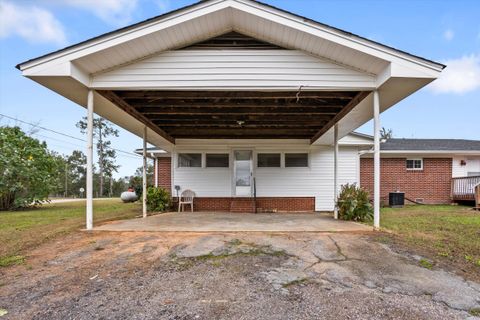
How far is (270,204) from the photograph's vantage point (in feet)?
37.0

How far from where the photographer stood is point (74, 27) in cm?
1455

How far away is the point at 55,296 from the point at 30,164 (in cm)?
1151

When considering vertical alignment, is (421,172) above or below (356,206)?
above

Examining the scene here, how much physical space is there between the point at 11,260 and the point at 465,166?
17.2m

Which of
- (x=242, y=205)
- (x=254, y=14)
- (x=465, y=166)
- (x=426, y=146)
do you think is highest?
(x=254, y=14)

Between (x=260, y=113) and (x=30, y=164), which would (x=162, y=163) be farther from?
(x=260, y=113)

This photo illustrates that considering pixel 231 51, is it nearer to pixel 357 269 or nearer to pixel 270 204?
pixel 357 269

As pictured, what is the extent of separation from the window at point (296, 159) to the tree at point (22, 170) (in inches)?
401

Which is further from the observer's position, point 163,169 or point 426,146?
point 426,146

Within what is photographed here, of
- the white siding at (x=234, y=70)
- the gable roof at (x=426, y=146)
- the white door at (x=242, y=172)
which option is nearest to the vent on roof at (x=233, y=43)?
the white siding at (x=234, y=70)

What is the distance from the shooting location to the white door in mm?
11359

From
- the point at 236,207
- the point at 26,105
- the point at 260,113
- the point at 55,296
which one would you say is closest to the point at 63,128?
the point at 26,105

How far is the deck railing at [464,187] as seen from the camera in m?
12.6

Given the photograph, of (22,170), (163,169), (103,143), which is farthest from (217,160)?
(103,143)
